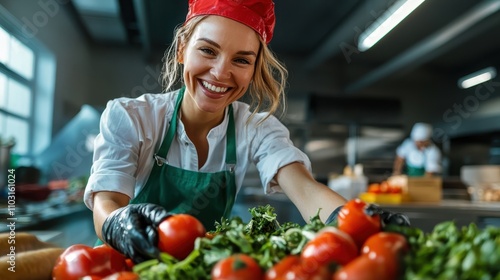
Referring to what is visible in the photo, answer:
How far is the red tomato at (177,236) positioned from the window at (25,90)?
3.69 meters

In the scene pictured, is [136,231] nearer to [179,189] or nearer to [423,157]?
[179,189]

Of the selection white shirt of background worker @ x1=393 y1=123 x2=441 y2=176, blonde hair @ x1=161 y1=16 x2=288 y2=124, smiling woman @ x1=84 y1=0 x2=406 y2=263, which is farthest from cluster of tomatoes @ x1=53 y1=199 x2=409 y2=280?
white shirt of background worker @ x1=393 y1=123 x2=441 y2=176

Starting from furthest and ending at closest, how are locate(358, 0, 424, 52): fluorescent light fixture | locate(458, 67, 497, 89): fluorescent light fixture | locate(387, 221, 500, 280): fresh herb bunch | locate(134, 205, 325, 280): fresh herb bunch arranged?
1. locate(458, 67, 497, 89): fluorescent light fixture
2. locate(358, 0, 424, 52): fluorescent light fixture
3. locate(134, 205, 325, 280): fresh herb bunch
4. locate(387, 221, 500, 280): fresh herb bunch

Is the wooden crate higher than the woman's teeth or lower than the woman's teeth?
lower

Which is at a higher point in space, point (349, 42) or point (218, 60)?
point (349, 42)

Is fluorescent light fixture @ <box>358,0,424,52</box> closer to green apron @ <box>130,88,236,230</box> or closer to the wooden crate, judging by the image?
the wooden crate

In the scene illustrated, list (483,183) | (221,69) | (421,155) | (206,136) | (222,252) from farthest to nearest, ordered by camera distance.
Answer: (421,155), (483,183), (206,136), (221,69), (222,252)

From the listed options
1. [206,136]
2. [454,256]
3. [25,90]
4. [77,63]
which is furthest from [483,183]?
[77,63]

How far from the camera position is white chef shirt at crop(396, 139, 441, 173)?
21.6ft

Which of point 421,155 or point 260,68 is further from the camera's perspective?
point 421,155

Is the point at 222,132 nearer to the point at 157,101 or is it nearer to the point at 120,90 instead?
the point at 157,101

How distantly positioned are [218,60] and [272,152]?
40cm

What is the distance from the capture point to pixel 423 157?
687 centimetres

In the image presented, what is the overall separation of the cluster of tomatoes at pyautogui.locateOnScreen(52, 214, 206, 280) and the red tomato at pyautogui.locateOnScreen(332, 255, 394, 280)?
300mm
